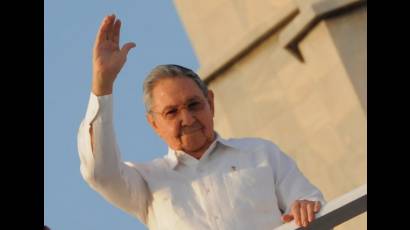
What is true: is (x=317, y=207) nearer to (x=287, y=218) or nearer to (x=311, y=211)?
(x=311, y=211)

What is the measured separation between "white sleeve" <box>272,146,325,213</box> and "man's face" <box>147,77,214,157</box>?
0.26m

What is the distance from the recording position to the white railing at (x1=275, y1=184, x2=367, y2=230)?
339 cm

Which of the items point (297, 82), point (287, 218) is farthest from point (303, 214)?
point (297, 82)

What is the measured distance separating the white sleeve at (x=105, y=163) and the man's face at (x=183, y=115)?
7.6 inches

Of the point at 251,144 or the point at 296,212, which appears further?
the point at 251,144

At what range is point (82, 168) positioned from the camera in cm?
384

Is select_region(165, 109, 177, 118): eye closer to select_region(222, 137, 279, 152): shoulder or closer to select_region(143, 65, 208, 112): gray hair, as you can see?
select_region(143, 65, 208, 112): gray hair

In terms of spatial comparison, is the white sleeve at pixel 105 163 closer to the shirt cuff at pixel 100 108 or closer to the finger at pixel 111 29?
the shirt cuff at pixel 100 108

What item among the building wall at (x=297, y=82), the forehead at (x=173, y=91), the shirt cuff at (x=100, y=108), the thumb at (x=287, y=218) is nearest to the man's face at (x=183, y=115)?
the forehead at (x=173, y=91)

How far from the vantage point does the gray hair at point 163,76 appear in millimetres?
3996

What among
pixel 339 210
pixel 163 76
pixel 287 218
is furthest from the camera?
pixel 163 76

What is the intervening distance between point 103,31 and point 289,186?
2.68 feet

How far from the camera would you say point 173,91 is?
3.94m
